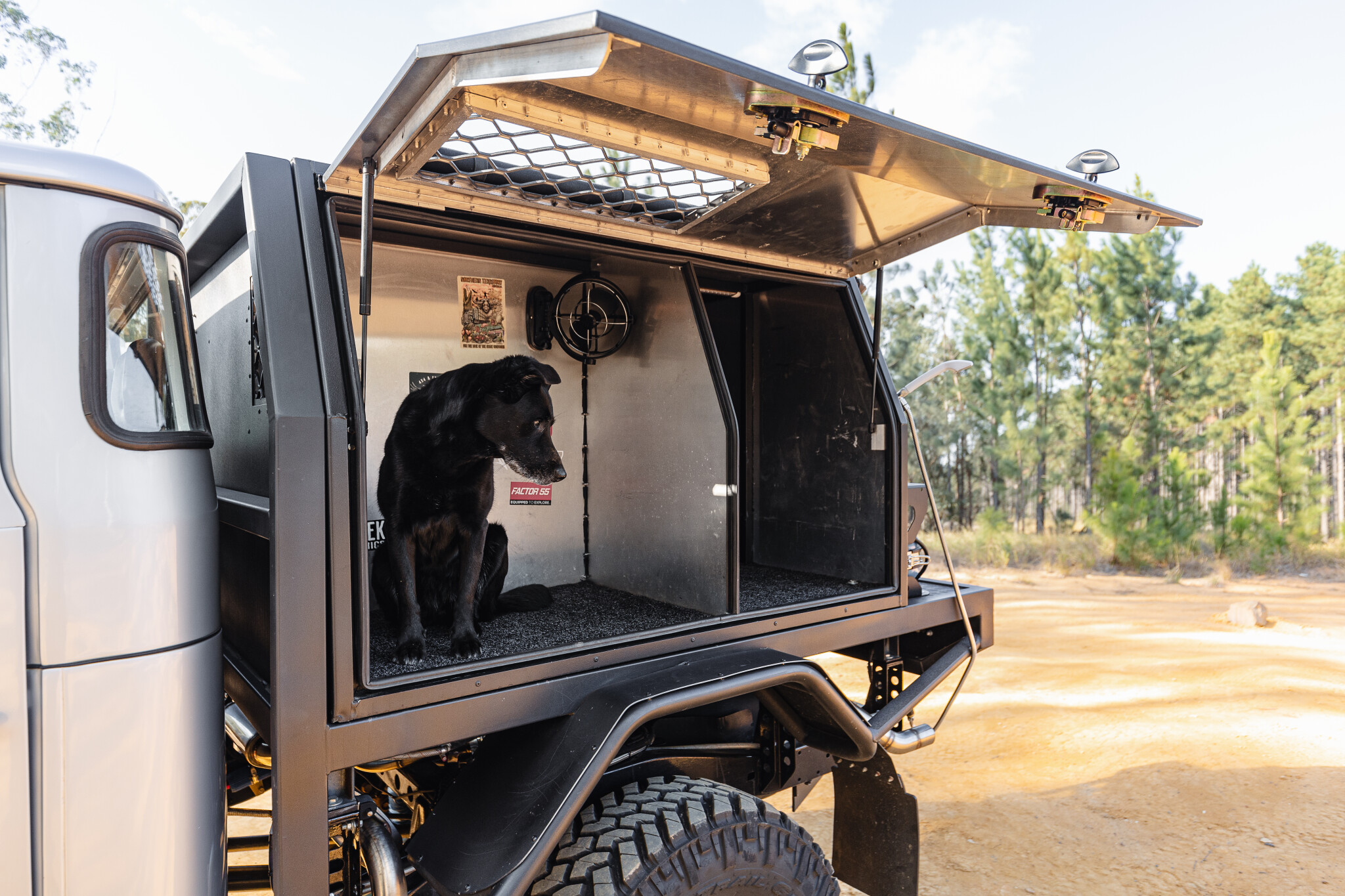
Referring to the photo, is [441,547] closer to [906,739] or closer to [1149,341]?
[906,739]

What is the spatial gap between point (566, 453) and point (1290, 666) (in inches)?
282

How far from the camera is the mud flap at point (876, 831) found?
112 inches

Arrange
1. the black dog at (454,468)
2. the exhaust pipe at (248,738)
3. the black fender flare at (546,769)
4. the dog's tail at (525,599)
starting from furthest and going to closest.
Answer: the dog's tail at (525,599) < the black dog at (454,468) < the exhaust pipe at (248,738) < the black fender flare at (546,769)

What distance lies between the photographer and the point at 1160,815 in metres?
4.11

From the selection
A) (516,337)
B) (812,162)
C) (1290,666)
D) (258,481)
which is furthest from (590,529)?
(1290,666)

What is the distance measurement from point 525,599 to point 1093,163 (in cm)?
251

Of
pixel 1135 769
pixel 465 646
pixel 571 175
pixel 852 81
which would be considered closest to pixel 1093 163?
pixel 571 175

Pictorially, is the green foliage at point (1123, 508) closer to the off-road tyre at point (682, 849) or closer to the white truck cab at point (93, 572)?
the off-road tyre at point (682, 849)

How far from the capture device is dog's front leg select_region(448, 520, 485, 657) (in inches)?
88.4

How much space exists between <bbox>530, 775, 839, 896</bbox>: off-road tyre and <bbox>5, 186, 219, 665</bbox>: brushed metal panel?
1.03 meters

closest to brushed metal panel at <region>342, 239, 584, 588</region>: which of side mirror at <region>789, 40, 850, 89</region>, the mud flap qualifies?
the mud flap

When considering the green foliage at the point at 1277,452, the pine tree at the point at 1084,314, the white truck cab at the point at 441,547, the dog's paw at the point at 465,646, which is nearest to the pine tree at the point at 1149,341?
the pine tree at the point at 1084,314

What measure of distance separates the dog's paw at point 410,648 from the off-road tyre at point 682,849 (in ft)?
2.27

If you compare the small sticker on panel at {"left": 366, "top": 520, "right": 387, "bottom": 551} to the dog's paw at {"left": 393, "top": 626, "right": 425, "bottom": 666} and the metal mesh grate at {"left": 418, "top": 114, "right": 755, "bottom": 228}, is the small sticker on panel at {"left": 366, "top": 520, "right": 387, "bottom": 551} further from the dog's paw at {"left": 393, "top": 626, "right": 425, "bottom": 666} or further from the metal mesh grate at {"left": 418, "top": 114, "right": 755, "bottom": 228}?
the metal mesh grate at {"left": 418, "top": 114, "right": 755, "bottom": 228}
